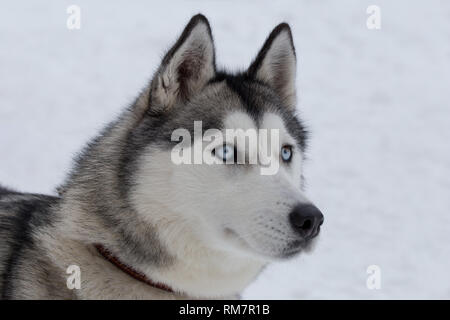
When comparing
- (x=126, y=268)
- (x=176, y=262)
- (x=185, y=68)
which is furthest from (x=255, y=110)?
(x=126, y=268)

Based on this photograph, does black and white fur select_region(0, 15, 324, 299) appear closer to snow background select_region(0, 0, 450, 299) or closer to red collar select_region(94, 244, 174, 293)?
red collar select_region(94, 244, 174, 293)

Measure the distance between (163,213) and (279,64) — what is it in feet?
3.58

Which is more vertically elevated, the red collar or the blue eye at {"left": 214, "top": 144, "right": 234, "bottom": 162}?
the blue eye at {"left": 214, "top": 144, "right": 234, "bottom": 162}

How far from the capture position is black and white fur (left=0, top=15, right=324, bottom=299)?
2.58 m

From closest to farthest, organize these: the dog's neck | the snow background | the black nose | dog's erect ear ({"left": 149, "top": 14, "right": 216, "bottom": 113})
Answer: the black nose, the dog's neck, dog's erect ear ({"left": 149, "top": 14, "right": 216, "bottom": 113}), the snow background

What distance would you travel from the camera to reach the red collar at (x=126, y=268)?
266 centimetres

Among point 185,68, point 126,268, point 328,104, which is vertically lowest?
point 126,268

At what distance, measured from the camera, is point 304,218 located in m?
2.48

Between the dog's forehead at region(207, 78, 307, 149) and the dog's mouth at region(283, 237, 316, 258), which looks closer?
the dog's mouth at region(283, 237, 316, 258)

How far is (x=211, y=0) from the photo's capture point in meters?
10.7

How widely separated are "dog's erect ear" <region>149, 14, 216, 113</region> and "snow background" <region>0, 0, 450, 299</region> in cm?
141

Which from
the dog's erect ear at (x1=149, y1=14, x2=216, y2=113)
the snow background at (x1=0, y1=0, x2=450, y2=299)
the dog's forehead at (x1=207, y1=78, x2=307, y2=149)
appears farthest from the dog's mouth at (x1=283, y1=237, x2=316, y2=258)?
the snow background at (x1=0, y1=0, x2=450, y2=299)

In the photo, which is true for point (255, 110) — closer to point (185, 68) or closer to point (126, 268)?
point (185, 68)

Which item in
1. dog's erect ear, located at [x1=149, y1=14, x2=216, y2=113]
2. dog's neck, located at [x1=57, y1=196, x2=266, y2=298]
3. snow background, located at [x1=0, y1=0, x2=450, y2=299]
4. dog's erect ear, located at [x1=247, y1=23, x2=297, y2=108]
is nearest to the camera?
dog's neck, located at [x1=57, y1=196, x2=266, y2=298]
